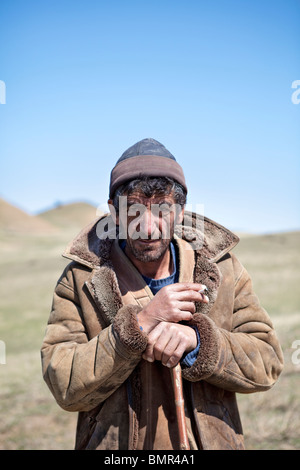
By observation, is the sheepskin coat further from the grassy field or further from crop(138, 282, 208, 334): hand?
the grassy field

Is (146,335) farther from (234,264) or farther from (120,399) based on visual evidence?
(234,264)

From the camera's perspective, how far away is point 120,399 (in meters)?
2.75

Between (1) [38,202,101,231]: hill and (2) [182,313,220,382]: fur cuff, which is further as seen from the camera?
(1) [38,202,101,231]: hill

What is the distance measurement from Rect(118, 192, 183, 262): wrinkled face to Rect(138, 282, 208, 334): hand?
29 cm

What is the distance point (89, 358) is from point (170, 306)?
0.53 m

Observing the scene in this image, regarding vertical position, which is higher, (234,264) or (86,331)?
(234,264)

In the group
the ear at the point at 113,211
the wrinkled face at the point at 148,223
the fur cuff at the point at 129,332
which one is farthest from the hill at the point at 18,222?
the fur cuff at the point at 129,332

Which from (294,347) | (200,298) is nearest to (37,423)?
(294,347)

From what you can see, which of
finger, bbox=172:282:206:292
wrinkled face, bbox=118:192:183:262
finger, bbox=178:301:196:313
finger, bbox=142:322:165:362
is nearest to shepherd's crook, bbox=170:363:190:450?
finger, bbox=142:322:165:362

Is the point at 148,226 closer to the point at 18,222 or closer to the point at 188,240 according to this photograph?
the point at 188,240

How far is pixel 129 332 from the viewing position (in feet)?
8.08

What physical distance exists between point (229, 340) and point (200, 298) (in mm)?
318

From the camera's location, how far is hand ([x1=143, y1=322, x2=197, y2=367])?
2.49 metres
